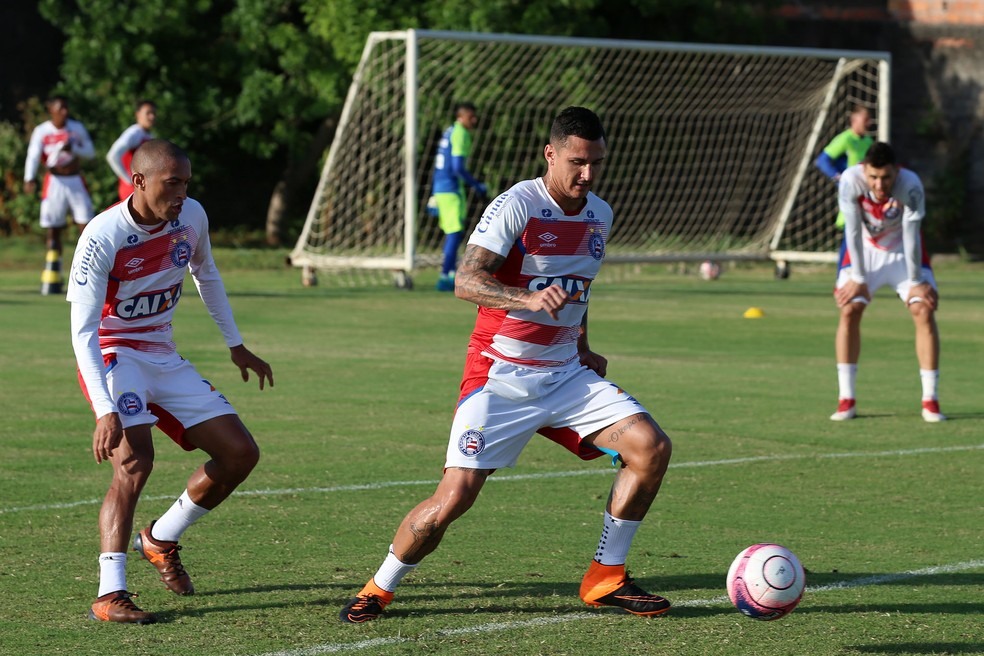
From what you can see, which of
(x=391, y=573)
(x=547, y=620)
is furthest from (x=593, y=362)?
(x=391, y=573)

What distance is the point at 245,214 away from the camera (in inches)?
1214

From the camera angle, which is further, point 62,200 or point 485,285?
point 62,200

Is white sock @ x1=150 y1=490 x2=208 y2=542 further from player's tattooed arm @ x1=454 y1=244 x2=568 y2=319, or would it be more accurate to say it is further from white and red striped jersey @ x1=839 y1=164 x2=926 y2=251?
white and red striped jersey @ x1=839 y1=164 x2=926 y2=251

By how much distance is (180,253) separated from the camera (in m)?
6.22

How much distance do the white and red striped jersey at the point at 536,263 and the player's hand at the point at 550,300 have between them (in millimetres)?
440

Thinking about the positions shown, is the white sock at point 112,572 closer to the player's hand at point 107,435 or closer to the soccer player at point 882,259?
the player's hand at point 107,435

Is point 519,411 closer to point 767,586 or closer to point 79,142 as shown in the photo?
point 767,586

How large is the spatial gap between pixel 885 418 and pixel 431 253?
12.7m

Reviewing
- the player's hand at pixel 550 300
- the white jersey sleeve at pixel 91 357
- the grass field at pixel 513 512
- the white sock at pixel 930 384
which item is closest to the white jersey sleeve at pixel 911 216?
the white sock at pixel 930 384

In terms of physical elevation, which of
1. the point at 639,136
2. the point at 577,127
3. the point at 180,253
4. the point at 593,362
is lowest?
the point at 593,362

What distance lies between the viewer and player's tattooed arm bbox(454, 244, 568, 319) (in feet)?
17.9

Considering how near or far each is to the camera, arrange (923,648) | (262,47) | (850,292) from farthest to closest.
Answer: (262,47) < (850,292) < (923,648)

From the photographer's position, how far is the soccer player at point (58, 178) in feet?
63.1

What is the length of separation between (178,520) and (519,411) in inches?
57.1
